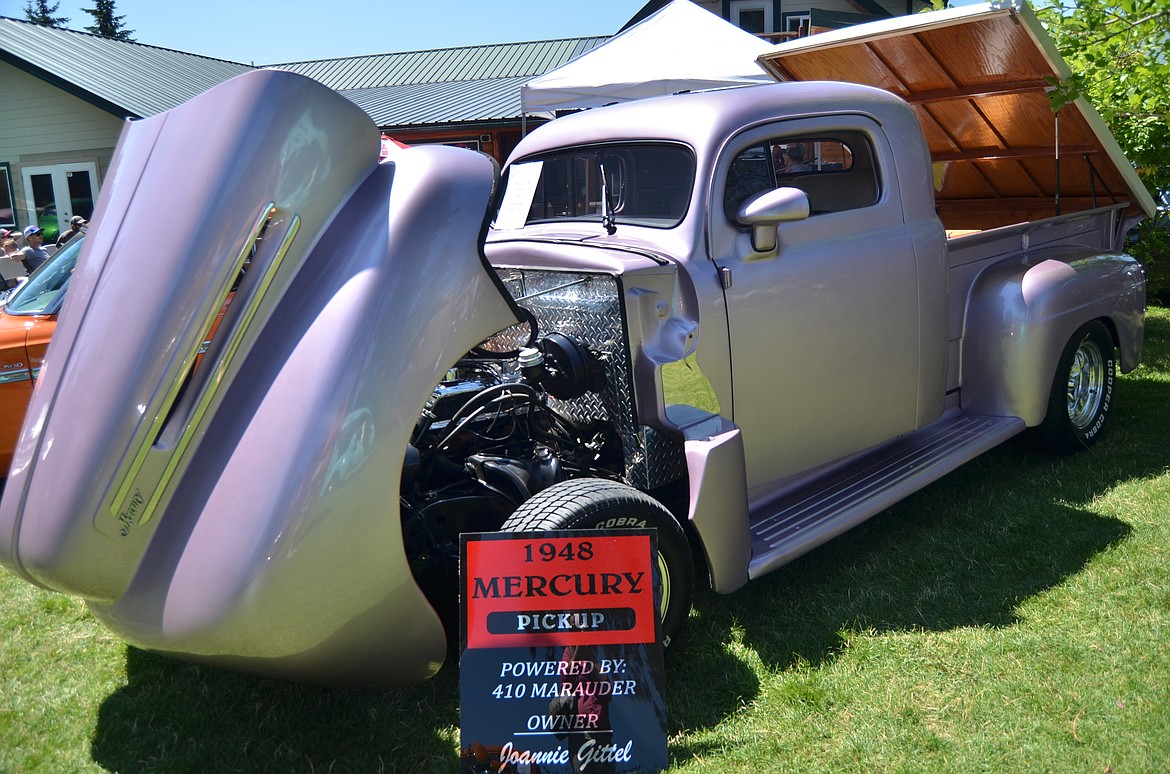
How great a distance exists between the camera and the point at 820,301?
3.81m

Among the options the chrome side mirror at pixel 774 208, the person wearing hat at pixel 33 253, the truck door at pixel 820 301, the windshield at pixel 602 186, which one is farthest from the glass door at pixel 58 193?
the chrome side mirror at pixel 774 208

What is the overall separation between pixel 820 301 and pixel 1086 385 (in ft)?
7.89

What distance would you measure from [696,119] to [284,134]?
165 cm

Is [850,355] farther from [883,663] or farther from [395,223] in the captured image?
[395,223]

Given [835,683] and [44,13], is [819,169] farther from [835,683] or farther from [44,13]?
[44,13]

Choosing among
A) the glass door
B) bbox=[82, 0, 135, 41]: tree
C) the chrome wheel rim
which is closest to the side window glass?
the chrome wheel rim

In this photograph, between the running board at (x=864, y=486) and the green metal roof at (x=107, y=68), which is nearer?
the running board at (x=864, y=486)

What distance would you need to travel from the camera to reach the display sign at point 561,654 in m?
2.68

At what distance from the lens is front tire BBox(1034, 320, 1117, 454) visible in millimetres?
4906

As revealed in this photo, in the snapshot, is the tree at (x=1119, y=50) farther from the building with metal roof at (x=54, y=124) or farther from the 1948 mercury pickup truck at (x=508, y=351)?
the building with metal roof at (x=54, y=124)

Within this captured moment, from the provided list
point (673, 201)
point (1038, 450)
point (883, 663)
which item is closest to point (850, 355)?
point (673, 201)

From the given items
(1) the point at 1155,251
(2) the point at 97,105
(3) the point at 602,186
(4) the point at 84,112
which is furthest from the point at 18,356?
(4) the point at 84,112

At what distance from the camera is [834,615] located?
11.8ft

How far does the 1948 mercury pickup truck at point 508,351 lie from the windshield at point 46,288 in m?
2.97
